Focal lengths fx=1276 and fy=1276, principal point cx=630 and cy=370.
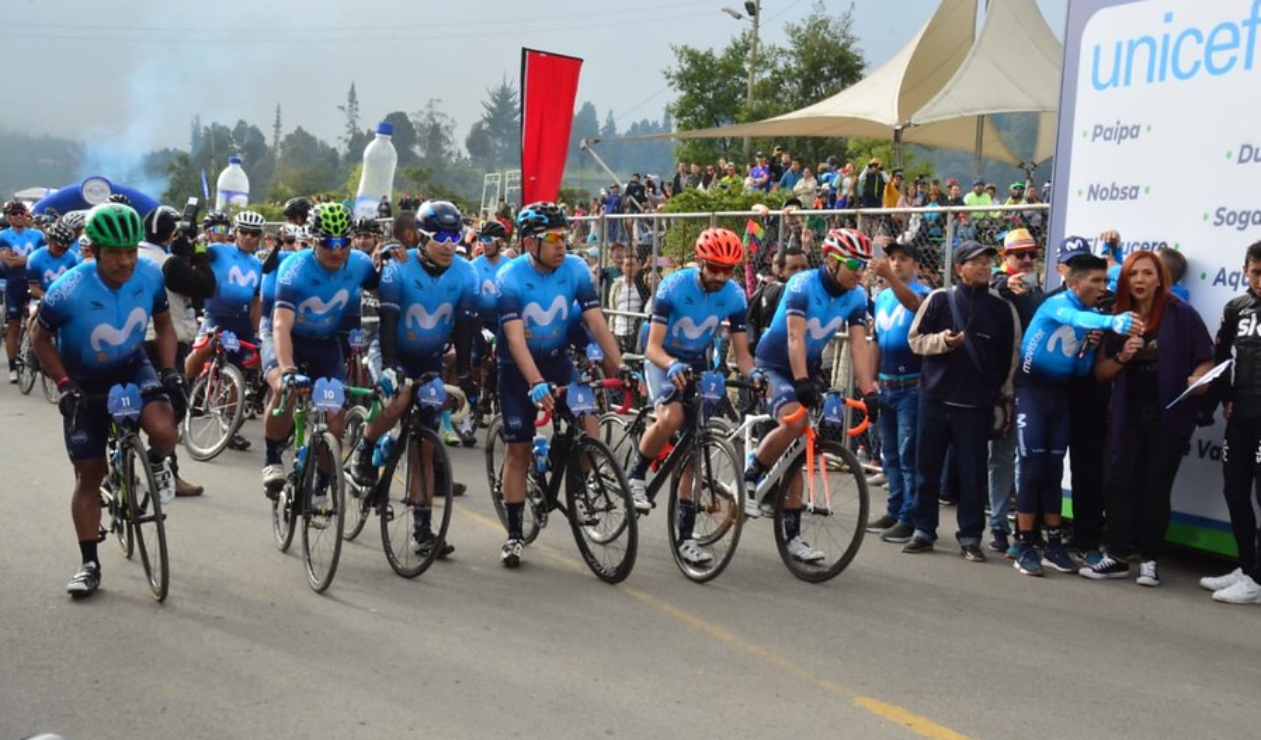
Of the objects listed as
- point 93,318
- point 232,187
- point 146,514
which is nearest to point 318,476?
point 146,514

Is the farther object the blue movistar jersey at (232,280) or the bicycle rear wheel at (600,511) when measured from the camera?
the blue movistar jersey at (232,280)

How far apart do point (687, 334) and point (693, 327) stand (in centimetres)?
6

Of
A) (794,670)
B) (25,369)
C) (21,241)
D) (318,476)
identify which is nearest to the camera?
(794,670)

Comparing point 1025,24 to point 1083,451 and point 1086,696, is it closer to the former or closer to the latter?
point 1083,451

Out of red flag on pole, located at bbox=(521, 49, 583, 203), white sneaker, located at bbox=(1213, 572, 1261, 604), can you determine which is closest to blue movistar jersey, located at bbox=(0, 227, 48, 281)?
red flag on pole, located at bbox=(521, 49, 583, 203)

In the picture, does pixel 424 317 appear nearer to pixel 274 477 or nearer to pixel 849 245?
pixel 274 477

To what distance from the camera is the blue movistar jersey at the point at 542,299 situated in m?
7.54

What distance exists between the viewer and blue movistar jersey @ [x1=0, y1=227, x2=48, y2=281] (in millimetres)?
16781

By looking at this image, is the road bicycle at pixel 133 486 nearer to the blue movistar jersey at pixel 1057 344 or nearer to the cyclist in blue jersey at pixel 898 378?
the cyclist in blue jersey at pixel 898 378

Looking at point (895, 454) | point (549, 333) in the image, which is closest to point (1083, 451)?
point (895, 454)

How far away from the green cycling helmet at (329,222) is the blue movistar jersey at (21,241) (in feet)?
34.8

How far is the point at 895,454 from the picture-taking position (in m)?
9.41

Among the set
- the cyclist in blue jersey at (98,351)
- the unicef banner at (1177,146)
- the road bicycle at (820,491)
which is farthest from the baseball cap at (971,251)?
the cyclist in blue jersey at (98,351)

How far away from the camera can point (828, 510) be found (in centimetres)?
768
